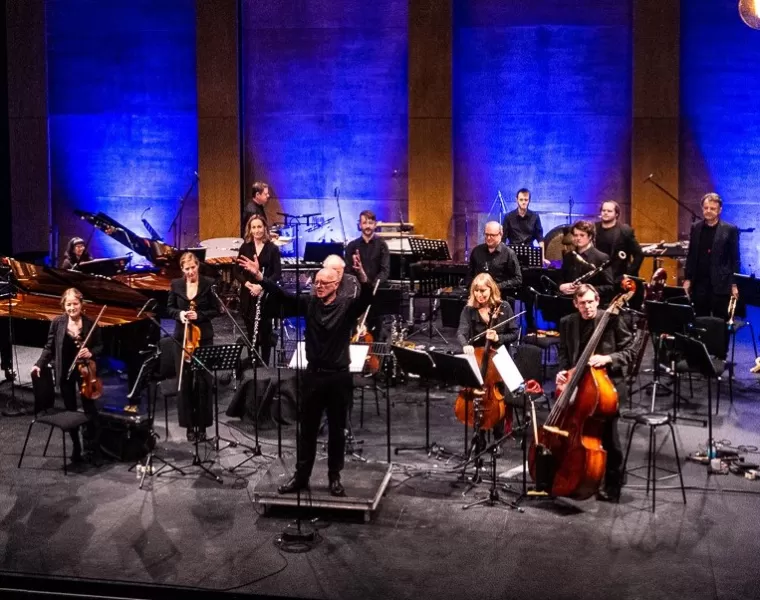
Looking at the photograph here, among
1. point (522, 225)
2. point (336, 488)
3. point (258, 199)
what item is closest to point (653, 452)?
point (336, 488)

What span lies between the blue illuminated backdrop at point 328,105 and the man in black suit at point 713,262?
6.43 meters

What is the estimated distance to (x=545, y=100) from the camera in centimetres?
1656

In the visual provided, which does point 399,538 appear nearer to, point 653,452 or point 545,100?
point 653,452

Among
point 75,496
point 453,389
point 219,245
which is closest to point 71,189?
point 219,245

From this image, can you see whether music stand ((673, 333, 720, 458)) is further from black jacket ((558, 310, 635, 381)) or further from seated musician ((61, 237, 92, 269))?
seated musician ((61, 237, 92, 269))

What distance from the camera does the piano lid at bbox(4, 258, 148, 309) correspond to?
1072 cm

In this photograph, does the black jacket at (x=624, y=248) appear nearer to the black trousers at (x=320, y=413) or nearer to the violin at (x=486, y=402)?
the violin at (x=486, y=402)

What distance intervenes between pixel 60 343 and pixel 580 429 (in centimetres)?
464

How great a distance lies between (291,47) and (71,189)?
14.7ft

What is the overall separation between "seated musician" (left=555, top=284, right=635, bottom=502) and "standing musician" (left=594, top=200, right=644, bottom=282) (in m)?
3.39

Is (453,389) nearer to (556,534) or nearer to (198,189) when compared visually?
(556,534)

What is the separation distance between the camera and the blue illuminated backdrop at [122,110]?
17.3 meters

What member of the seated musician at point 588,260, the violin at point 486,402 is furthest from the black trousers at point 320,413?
the seated musician at point 588,260

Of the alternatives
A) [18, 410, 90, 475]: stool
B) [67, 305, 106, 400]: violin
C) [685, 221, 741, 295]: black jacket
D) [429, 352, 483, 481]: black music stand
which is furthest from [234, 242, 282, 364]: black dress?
[685, 221, 741, 295]: black jacket
